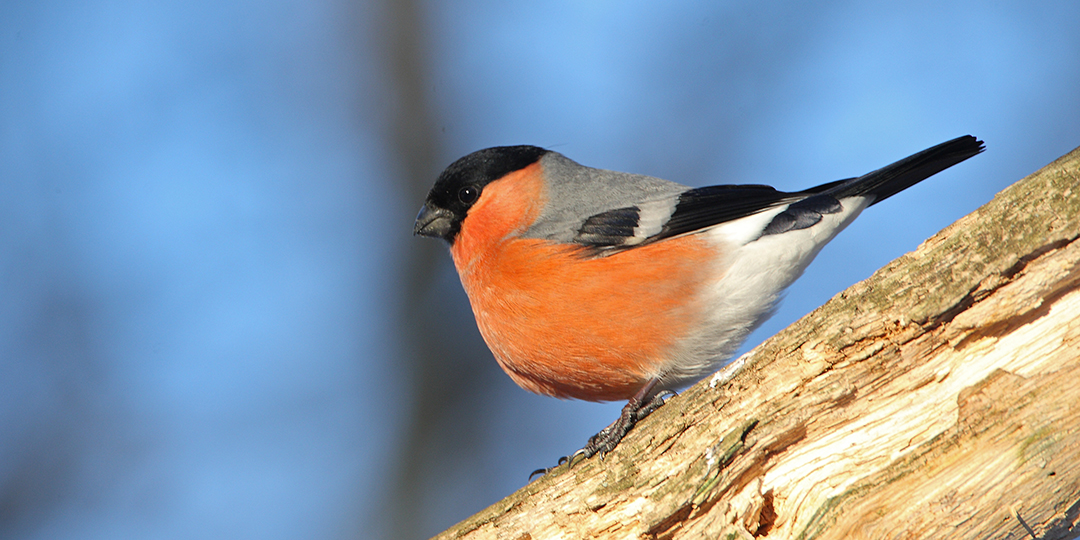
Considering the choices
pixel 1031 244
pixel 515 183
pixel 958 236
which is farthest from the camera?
pixel 515 183

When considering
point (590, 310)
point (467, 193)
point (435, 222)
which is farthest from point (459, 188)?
point (590, 310)

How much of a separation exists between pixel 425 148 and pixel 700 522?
4685 millimetres

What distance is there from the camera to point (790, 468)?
1.94 metres

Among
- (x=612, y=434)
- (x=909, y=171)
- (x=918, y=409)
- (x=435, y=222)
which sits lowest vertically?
(x=918, y=409)

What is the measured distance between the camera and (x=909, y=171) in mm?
2643

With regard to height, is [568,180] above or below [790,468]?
above

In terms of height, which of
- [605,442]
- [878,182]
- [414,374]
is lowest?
[605,442]

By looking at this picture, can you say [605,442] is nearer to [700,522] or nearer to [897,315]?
[700,522]

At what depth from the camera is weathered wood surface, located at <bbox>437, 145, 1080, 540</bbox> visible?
1.69 metres

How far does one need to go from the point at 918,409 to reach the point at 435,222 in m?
2.48

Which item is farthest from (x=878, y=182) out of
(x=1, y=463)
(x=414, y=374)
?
(x=1, y=463)

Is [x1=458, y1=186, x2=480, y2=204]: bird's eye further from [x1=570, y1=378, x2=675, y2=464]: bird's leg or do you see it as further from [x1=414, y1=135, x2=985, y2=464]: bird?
[x1=570, y1=378, x2=675, y2=464]: bird's leg

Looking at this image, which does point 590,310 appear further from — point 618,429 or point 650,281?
point 618,429

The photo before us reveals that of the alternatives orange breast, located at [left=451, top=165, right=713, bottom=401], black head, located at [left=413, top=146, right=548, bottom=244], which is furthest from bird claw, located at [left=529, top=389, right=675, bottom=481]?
black head, located at [left=413, top=146, right=548, bottom=244]
